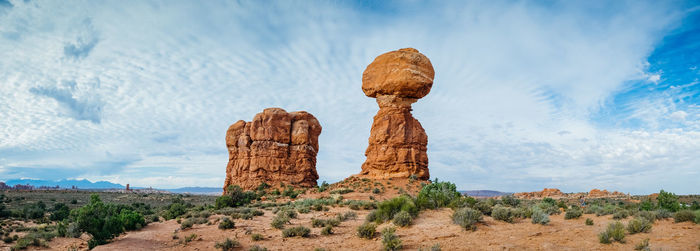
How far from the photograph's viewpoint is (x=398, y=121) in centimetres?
3281

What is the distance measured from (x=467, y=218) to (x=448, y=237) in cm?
127

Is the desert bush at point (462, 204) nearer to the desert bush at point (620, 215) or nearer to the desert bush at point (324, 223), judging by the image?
the desert bush at point (620, 215)

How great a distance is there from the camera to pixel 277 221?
50.2 feet

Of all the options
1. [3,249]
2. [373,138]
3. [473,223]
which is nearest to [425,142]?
[373,138]

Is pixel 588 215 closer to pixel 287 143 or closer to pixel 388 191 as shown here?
pixel 388 191

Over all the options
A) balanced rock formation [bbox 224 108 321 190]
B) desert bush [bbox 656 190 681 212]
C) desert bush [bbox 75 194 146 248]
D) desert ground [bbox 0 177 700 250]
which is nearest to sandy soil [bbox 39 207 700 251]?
desert ground [bbox 0 177 700 250]

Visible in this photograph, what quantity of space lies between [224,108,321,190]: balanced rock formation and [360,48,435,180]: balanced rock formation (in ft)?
29.8

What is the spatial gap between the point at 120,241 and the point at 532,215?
52.0 ft

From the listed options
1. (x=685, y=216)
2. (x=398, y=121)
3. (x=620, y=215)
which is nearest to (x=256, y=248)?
(x=620, y=215)

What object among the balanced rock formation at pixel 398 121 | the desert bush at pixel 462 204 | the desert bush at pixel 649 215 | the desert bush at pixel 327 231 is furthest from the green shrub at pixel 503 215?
the balanced rock formation at pixel 398 121

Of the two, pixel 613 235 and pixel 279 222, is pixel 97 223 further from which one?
pixel 613 235

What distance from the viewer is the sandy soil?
9953mm

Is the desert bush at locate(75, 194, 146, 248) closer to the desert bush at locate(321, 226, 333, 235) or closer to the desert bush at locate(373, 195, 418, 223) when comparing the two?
the desert bush at locate(321, 226, 333, 235)

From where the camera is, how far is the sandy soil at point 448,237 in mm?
9953
